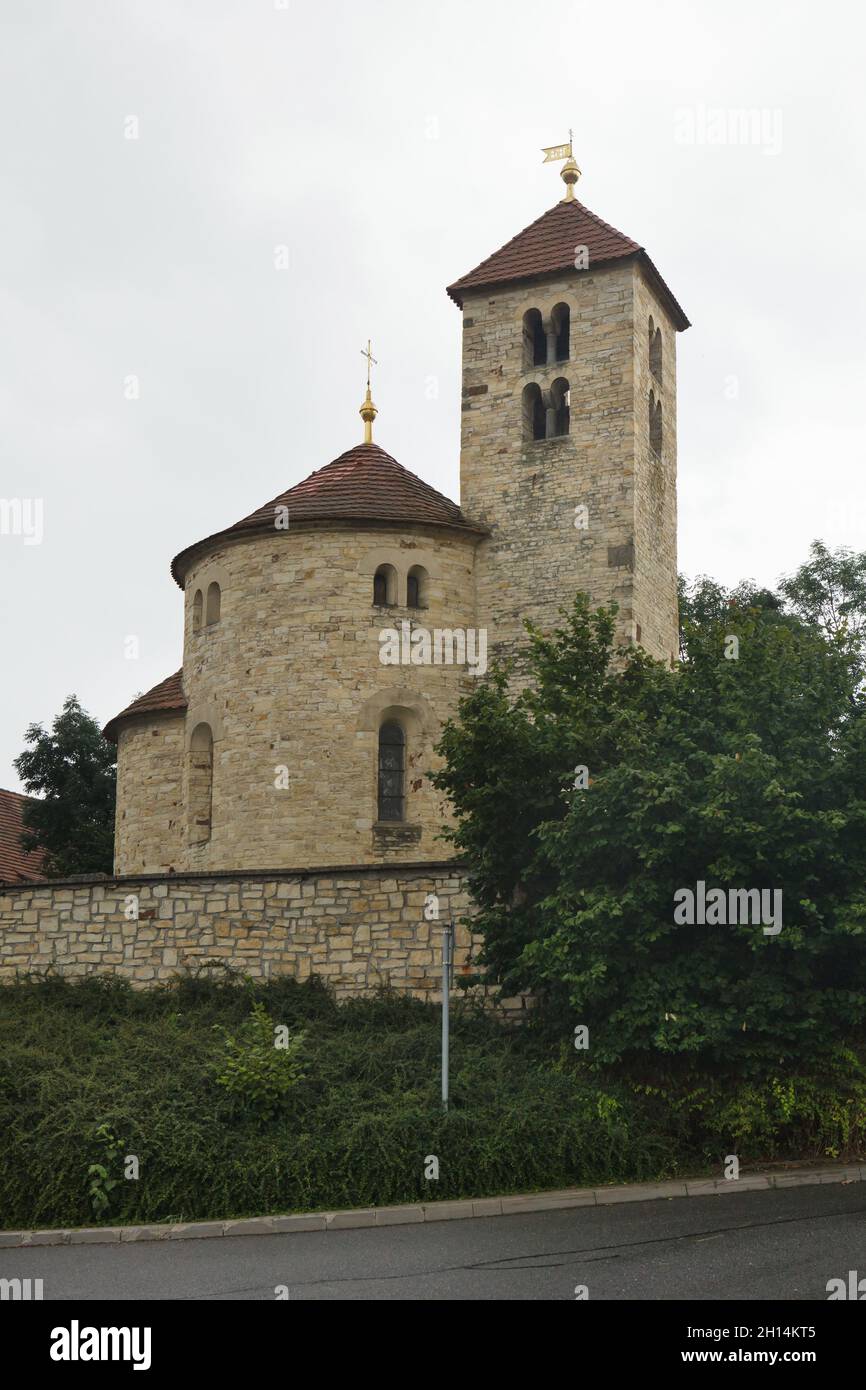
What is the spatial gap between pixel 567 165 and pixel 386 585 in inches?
490

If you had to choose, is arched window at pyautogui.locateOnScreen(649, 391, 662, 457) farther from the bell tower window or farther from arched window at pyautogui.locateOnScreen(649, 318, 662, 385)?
the bell tower window

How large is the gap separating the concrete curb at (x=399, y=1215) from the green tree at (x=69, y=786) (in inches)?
901

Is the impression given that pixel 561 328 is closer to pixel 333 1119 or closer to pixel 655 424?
pixel 655 424

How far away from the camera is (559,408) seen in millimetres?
29656

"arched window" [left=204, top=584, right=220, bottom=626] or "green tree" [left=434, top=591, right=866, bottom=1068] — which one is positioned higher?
"arched window" [left=204, top=584, right=220, bottom=626]

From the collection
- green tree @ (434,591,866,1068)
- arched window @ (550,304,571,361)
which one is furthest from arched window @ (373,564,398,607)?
green tree @ (434,591,866,1068)

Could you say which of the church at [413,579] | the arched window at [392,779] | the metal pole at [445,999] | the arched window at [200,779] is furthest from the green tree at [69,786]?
the metal pole at [445,999]

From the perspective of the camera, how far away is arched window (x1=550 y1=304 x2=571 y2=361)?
30125 mm

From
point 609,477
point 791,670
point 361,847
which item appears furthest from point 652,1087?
point 609,477

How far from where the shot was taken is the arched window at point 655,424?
3020 cm

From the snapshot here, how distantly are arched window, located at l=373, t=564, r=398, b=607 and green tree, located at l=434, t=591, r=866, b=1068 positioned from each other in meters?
9.20

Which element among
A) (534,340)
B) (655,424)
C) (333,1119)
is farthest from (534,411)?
(333,1119)

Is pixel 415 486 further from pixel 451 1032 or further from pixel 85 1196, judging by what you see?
pixel 85 1196

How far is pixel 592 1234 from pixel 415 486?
18.6 metres
